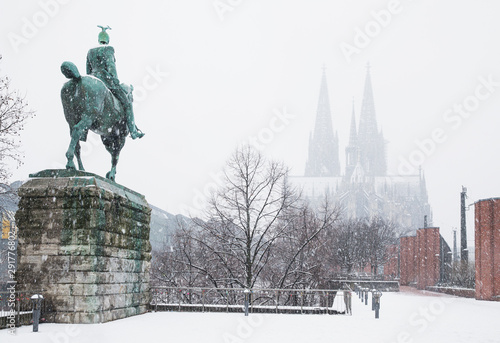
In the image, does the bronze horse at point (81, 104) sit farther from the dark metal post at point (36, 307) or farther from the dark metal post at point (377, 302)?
Answer: the dark metal post at point (377, 302)

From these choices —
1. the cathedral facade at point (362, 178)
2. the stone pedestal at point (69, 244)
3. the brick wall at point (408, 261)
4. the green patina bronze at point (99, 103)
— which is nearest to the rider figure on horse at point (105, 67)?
the green patina bronze at point (99, 103)

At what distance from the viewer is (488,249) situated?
25.9 meters

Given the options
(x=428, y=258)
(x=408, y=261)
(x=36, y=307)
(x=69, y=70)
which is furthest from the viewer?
(x=408, y=261)

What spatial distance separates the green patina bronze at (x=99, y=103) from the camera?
37.0 ft

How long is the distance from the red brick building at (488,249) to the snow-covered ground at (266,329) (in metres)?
10.2

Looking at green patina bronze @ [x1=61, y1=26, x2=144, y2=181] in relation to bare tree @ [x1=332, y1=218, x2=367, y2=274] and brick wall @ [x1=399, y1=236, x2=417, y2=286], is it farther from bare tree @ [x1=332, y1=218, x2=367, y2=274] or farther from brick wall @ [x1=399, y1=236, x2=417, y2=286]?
bare tree @ [x1=332, y1=218, x2=367, y2=274]

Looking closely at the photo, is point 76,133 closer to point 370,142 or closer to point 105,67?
point 105,67

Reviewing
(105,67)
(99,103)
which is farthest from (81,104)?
(105,67)

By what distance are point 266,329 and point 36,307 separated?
5124 mm

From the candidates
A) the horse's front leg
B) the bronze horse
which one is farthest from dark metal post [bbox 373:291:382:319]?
the horse's front leg

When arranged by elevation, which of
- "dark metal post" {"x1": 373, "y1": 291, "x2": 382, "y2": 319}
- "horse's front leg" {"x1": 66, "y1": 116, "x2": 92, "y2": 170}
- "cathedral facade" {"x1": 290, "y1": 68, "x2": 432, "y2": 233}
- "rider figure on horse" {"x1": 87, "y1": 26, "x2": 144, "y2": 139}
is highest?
"cathedral facade" {"x1": 290, "y1": 68, "x2": 432, "y2": 233}

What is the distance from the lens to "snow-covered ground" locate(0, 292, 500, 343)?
9.84m

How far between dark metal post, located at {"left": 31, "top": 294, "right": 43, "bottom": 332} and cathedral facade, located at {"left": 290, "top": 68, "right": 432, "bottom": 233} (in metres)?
137

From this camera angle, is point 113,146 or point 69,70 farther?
point 113,146
